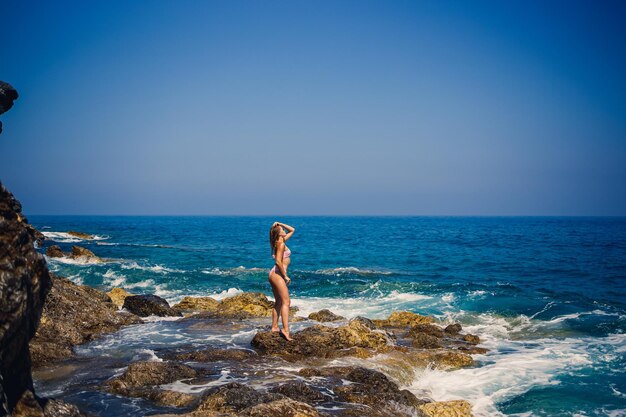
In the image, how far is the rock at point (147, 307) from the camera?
1511 cm

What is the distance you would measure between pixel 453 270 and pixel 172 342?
2610 centimetres

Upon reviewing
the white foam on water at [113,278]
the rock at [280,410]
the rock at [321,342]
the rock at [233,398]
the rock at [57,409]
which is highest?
the rock at [57,409]

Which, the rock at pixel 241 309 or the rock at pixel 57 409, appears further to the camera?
the rock at pixel 241 309

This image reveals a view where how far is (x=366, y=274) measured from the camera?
30.6 metres

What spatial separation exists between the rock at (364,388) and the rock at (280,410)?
1514 mm

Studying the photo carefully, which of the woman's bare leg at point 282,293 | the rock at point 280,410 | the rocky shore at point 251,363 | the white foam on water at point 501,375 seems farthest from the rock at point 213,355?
the white foam on water at point 501,375

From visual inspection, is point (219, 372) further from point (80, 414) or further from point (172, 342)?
point (80, 414)

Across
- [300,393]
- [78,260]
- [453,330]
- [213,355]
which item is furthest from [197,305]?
[78,260]

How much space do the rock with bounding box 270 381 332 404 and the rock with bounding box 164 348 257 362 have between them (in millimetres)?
2320

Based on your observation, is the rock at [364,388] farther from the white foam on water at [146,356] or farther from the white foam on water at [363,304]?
the white foam on water at [363,304]

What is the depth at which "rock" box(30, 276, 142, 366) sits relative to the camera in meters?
9.38

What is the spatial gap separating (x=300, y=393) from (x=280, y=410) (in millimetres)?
1465

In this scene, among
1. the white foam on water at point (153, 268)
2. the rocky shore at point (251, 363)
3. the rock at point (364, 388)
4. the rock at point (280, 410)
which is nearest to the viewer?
the rock at point (280, 410)

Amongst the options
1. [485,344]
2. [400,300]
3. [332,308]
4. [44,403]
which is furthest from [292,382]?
[400,300]
